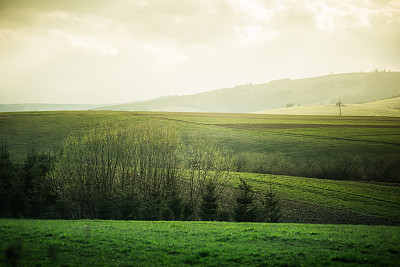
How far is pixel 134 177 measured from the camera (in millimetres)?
38344

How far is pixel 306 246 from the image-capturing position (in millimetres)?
15969

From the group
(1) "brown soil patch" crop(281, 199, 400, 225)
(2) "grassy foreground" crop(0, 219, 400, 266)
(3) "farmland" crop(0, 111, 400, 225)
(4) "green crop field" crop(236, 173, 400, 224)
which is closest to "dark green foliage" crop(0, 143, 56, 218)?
(2) "grassy foreground" crop(0, 219, 400, 266)

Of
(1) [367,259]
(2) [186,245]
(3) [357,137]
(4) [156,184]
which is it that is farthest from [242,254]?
(3) [357,137]

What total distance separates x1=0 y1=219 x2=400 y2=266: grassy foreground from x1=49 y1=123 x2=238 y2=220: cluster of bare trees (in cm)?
1068

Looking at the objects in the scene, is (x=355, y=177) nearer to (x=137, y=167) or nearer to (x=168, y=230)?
(x=137, y=167)

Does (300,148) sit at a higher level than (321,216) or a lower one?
higher

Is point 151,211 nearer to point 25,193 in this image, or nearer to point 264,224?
point 264,224

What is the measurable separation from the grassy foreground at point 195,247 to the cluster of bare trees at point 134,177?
10684 mm

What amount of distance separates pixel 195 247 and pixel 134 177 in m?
24.5

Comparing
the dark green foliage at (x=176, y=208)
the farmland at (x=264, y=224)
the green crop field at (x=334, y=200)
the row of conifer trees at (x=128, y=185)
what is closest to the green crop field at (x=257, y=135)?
the farmland at (x=264, y=224)

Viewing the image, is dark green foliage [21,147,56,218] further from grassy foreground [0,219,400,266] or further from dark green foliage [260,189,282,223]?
dark green foliage [260,189,282,223]

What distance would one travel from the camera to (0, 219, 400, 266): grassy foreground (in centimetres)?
1305

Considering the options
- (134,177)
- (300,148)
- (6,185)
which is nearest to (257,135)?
(300,148)

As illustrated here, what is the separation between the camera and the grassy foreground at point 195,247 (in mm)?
13047
